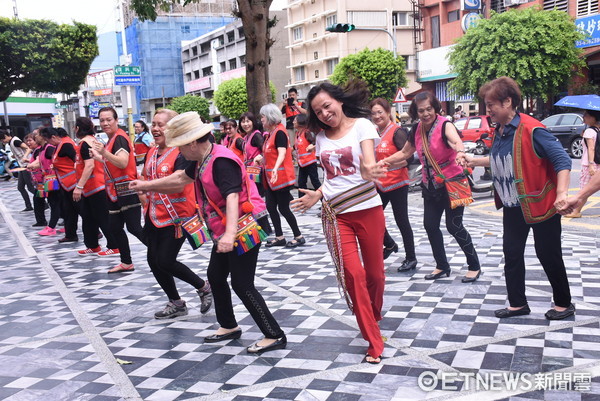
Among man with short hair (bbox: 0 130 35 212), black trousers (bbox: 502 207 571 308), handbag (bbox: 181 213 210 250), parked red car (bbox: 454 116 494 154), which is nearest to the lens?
black trousers (bbox: 502 207 571 308)

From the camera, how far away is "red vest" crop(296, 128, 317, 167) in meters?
9.80

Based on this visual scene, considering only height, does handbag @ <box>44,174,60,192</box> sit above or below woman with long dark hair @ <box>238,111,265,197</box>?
below

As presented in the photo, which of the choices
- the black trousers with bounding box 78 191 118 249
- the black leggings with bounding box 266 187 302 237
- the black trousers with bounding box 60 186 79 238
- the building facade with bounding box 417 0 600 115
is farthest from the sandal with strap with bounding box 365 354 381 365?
the building facade with bounding box 417 0 600 115

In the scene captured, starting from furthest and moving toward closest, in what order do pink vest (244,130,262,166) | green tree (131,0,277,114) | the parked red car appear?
the parked red car
green tree (131,0,277,114)
pink vest (244,130,262,166)

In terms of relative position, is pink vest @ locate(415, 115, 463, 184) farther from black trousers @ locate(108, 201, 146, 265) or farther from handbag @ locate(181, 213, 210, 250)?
black trousers @ locate(108, 201, 146, 265)

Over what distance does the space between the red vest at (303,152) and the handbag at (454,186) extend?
3952mm

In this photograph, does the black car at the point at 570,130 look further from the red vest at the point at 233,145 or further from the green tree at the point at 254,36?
the red vest at the point at 233,145

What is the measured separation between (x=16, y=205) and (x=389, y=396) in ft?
53.0

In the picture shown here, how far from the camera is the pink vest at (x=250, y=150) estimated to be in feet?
30.5

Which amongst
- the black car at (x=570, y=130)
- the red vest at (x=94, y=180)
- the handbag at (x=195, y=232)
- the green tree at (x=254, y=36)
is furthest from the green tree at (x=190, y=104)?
the handbag at (x=195, y=232)

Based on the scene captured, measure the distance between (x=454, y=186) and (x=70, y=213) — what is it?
22.7 ft

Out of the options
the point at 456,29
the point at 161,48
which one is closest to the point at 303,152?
the point at 456,29

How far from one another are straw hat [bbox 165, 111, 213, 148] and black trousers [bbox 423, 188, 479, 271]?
2.60 m

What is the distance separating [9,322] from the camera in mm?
5883
